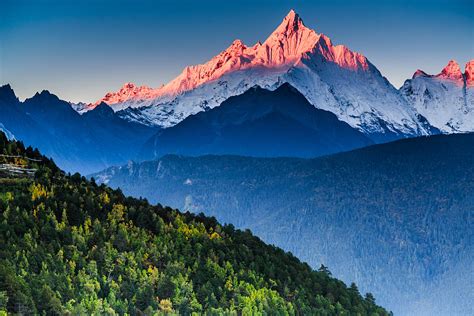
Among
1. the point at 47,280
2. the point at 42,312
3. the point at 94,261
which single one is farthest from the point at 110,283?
the point at 42,312

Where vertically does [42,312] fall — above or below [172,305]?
below

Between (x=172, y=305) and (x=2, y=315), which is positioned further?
(x=172, y=305)

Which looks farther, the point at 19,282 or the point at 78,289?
the point at 78,289

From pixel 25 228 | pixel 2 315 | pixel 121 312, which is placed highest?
pixel 25 228

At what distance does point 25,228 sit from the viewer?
19975 centimetres

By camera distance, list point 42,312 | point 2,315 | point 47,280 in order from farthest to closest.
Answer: point 47,280 < point 42,312 < point 2,315

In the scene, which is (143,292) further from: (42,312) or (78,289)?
(42,312)

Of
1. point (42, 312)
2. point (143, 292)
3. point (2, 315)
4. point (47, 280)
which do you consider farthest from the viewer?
point (143, 292)

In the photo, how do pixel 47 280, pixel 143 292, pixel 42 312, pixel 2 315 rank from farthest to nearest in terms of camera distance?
pixel 143 292 < pixel 47 280 < pixel 42 312 < pixel 2 315

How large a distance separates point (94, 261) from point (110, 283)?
17.1 ft

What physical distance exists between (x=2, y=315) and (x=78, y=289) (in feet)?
122

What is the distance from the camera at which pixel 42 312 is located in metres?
164

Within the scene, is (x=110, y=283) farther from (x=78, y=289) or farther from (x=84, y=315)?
(x=84, y=315)

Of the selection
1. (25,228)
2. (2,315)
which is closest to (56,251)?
(25,228)
